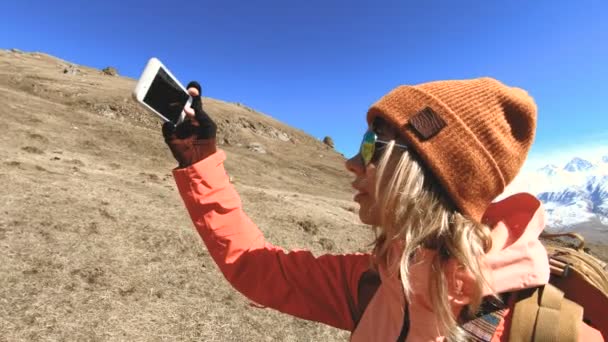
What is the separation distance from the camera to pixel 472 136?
189 cm

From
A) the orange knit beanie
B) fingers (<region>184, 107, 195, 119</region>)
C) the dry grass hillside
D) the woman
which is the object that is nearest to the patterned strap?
the woman

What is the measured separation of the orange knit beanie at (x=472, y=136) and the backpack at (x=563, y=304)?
0.41m

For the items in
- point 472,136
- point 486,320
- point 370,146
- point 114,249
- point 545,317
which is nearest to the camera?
point 545,317

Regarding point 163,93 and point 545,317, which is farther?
point 163,93

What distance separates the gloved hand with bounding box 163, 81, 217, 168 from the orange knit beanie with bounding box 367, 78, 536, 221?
3.77ft

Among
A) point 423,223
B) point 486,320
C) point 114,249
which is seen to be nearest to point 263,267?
point 423,223

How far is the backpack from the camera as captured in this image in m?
1.57

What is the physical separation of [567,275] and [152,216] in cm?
1047

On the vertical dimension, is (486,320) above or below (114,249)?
above

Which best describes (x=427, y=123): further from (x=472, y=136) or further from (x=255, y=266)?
(x=255, y=266)

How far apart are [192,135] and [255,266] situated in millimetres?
856

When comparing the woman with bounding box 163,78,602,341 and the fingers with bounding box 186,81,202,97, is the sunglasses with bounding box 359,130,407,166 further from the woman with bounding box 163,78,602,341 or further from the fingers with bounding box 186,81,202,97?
the fingers with bounding box 186,81,202,97

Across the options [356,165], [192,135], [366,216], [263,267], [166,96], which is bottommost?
[263,267]

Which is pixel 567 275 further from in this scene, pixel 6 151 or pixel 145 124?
pixel 145 124
